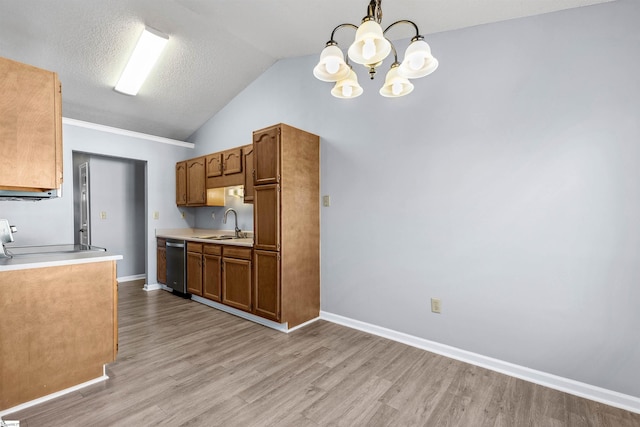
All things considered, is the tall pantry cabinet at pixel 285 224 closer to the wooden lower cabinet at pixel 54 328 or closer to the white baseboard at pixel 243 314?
the white baseboard at pixel 243 314

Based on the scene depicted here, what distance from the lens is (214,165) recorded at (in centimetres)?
438

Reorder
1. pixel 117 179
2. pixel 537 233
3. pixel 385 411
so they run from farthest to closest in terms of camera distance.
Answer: pixel 117 179 < pixel 537 233 < pixel 385 411

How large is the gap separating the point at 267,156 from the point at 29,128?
5.94ft

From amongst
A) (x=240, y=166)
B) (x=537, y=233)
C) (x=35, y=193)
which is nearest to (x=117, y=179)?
(x=240, y=166)

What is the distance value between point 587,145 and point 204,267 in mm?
4037

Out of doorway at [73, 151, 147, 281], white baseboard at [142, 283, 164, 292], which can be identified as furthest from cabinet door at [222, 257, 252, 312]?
doorway at [73, 151, 147, 281]

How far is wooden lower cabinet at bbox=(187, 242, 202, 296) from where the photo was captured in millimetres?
4016

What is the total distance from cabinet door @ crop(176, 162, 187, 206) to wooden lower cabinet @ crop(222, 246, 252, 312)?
6.04ft

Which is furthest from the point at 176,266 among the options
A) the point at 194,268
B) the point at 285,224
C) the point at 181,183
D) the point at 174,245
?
the point at 285,224

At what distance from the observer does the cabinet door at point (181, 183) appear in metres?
4.93

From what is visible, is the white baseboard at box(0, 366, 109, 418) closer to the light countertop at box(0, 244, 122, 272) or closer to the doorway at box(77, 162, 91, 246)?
the light countertop at box(0, 244, 122, 272)

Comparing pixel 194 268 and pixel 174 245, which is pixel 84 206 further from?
pixel 194 268

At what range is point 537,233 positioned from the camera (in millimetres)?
2217

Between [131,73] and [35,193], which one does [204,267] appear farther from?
[131,73]
